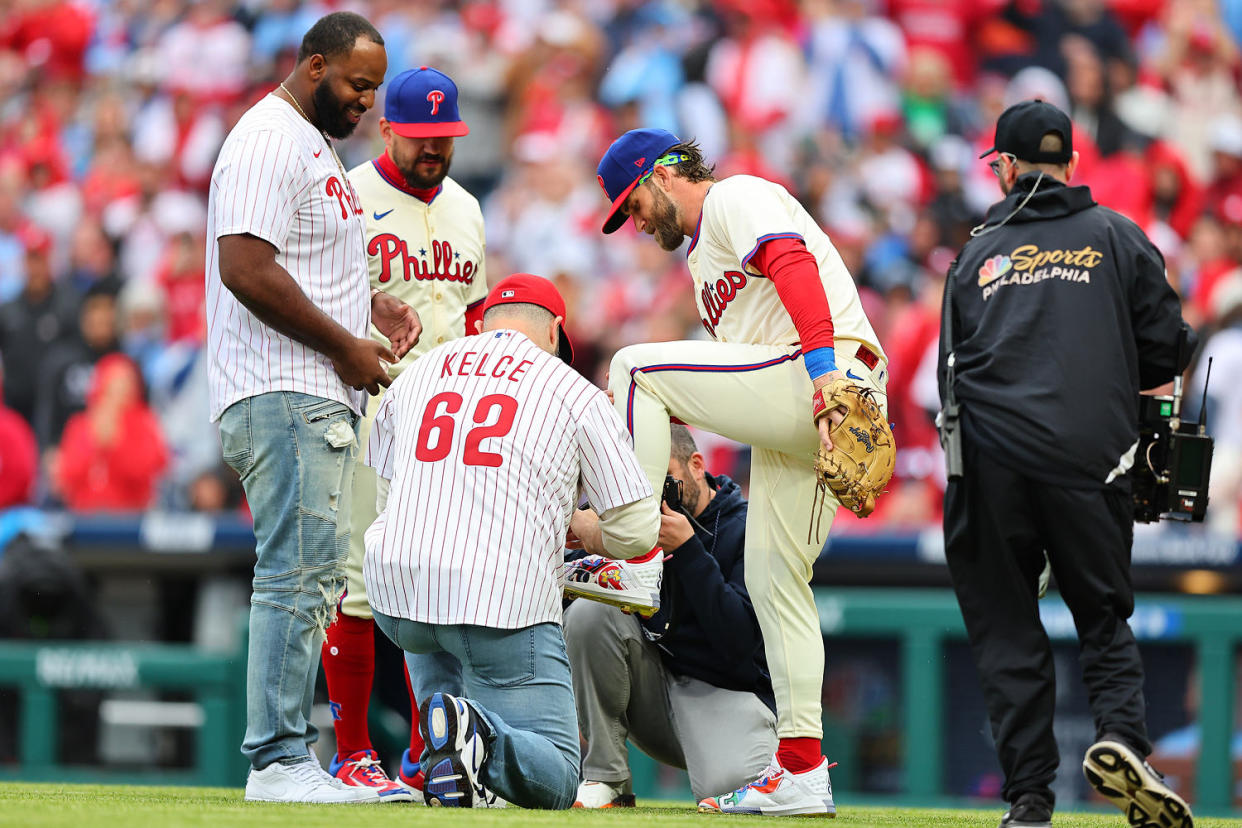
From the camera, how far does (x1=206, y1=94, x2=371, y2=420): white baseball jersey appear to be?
13.3 feet

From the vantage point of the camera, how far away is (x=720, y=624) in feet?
15.9

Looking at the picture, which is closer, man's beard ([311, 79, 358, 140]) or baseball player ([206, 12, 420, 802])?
baseball player ([206, 12, 420, 802])

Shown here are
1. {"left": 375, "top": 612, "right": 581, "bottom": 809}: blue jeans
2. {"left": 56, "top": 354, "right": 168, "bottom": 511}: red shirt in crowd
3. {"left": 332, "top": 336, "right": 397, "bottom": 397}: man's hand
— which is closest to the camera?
{"left": 375, "top": 612, "right": 581, "bottom": 809}: blue jeans

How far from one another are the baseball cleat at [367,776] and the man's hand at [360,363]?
1.16 m

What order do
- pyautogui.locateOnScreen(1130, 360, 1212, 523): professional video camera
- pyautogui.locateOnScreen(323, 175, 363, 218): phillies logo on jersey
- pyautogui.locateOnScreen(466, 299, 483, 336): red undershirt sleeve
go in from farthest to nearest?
pyautogui.locateOnScreen(466, 299, 483, 336): red undershirt sleeve
pyautogui.locateOnScreen(323, 175, 363, 218): phillies logo on jersey
pyautogui.locateOnScreen(1130, 360, 1212, 523): professional video camera

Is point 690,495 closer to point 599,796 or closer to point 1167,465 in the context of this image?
point 599,796

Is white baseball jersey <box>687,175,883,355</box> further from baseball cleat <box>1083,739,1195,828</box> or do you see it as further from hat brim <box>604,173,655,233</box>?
baseball cleat <box>1083,739,1195,828</box>

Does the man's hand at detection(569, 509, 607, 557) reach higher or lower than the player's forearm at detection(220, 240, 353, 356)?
lower

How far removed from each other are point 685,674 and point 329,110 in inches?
84.1

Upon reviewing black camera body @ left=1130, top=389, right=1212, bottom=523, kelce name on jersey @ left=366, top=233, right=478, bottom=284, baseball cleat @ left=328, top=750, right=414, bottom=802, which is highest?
kelce name on jersey @ left=366, top=233, right=478, bottom=284

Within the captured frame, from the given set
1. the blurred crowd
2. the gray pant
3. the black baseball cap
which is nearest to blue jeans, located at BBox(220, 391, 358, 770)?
the gray pant

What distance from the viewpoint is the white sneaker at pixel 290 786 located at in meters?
4.04

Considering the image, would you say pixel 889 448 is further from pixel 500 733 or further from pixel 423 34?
pixel 423 34

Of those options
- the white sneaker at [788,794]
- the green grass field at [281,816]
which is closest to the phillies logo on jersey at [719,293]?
the white sneaker at [788,794]
